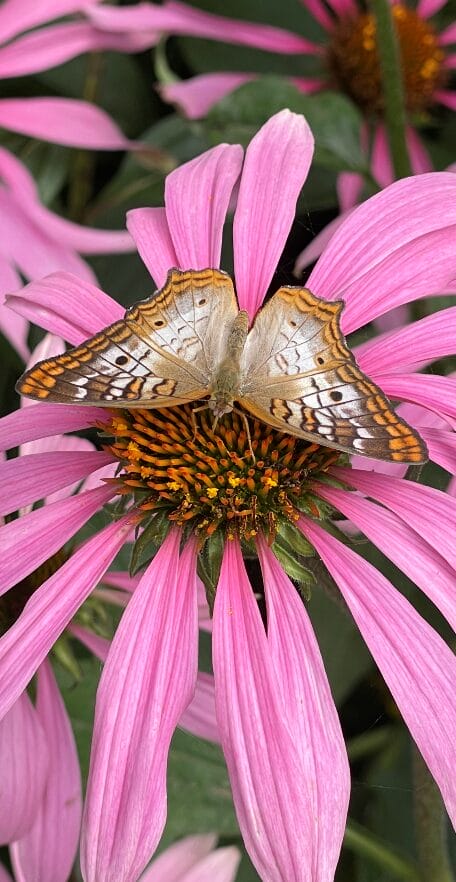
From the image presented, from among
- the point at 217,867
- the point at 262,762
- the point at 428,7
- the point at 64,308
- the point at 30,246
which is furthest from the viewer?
the point at 428,7

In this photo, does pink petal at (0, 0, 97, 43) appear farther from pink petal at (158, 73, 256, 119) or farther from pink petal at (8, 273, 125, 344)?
pink petal at (8, 273, 125, 344)

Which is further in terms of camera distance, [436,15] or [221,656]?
[436,15]

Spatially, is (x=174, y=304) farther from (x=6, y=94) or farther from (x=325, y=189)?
(x=6, y=94)

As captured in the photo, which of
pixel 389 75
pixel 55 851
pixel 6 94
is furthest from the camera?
pixel 6 94

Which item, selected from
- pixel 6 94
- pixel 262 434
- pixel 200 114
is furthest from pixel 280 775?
pixel 6 94

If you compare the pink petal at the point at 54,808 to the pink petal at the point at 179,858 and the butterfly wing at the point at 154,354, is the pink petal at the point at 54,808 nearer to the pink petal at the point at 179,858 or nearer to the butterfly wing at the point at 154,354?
the pink petal at the point at 179,858

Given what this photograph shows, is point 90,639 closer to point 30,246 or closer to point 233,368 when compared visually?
point 233,368

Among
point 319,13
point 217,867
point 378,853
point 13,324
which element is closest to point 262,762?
point 378,853
